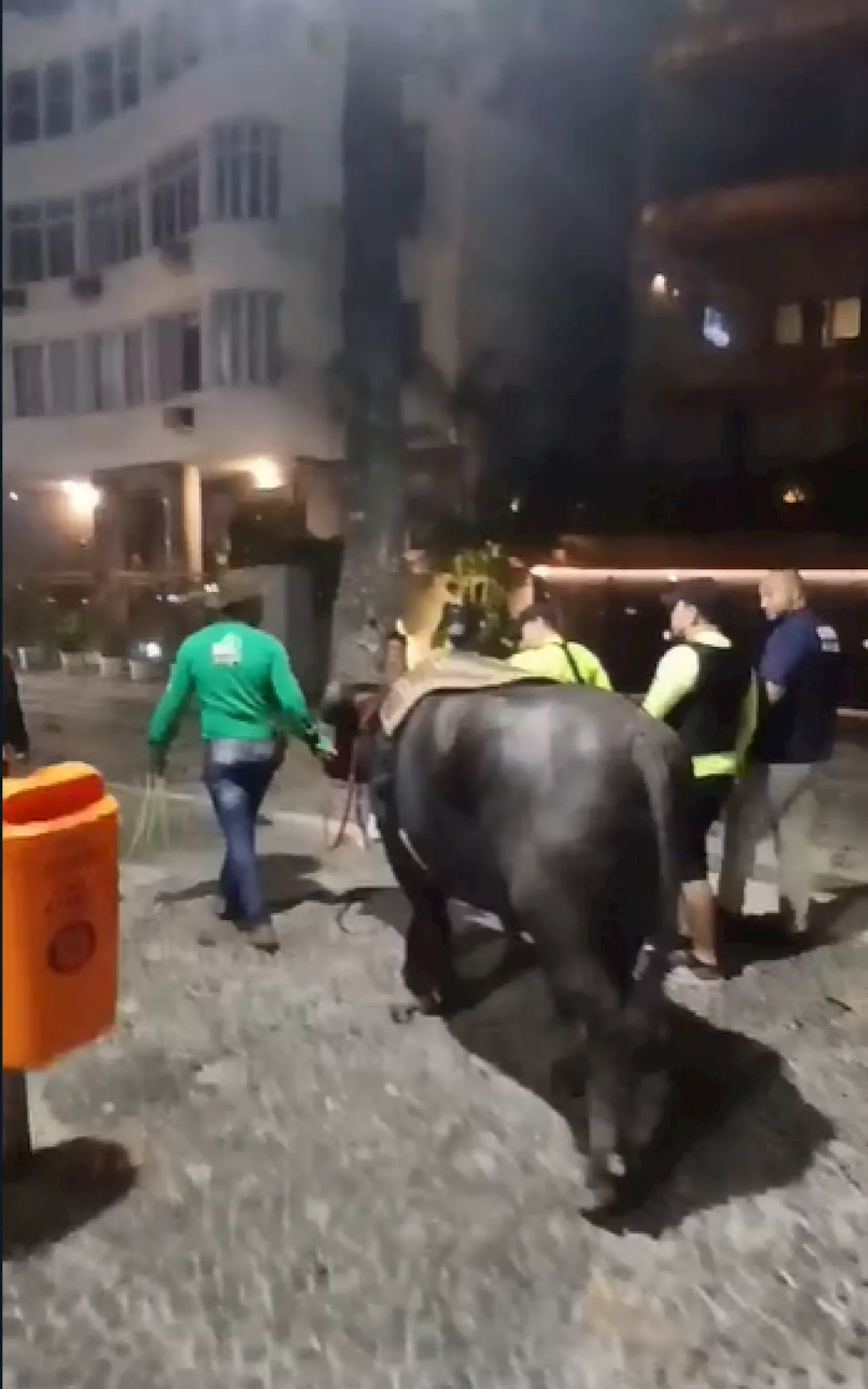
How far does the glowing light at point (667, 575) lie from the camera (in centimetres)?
198

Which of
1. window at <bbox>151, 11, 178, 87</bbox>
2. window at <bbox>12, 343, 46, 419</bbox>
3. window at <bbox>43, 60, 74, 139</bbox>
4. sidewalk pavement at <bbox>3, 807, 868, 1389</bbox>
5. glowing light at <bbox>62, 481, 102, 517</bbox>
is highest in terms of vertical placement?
window at <bbox>151, 11, 178, 87</bbox>

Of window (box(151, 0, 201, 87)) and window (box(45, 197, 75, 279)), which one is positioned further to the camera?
window (box(151, 0, 201, 87))

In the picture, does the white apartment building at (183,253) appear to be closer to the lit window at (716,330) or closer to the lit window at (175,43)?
the lit window at (175,43)

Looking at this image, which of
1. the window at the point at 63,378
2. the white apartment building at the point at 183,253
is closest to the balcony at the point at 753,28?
the white apartment building at the point at 183,253

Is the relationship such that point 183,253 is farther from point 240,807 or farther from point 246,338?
point 240,807

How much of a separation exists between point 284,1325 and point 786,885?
1.10 meters

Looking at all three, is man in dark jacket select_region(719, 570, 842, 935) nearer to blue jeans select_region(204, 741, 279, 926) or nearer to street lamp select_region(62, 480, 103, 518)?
blue jeans select_region(204, 741, 279, 926)

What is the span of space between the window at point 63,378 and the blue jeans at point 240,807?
1.70 feet

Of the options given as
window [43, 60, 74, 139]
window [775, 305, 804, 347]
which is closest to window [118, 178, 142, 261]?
window [43, 60, 74, 139]

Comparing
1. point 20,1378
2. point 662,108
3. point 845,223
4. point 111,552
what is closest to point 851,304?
point 845,223

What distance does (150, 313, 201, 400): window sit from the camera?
1597 mm

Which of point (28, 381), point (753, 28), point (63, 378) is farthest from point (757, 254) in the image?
point (28, 381)

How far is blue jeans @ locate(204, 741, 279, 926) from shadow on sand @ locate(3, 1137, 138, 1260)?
0.35 m

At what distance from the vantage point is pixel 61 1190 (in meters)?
1.58
